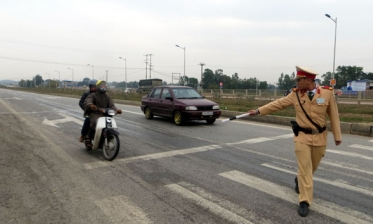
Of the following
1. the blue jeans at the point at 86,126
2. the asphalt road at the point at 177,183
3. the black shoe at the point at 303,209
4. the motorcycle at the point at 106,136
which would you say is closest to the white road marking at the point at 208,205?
the asphalt road at the point at 177,183

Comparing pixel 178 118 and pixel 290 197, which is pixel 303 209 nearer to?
pixel 290 197

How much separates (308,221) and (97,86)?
4.96 m

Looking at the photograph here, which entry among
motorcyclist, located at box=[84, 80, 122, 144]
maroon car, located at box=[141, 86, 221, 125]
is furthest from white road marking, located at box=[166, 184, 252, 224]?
maroon car, located at box=[141, 86, 221, 125]

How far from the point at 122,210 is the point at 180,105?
8.13m

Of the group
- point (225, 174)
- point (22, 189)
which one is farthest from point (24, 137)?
point (225, 174)

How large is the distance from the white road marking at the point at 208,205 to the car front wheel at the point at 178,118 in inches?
276

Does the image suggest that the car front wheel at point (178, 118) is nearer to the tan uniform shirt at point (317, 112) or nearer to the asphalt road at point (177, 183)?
the asphalt road at point (177, 183)

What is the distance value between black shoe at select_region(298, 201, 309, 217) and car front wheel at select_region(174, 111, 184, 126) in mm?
8055

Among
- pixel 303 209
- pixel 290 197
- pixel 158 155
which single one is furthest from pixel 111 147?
pixel 303 209

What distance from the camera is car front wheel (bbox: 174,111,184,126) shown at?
11691 mm

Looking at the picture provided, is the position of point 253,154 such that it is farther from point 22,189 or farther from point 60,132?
point 60,132

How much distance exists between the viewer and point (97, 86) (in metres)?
6.79

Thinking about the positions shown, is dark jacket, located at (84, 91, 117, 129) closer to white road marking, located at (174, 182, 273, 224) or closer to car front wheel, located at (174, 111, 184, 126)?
white road marking, located at (174, 182, 273, 224)

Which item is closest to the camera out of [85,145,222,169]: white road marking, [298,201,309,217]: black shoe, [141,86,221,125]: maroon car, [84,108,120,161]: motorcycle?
[298,201,309,217]: black shoe
